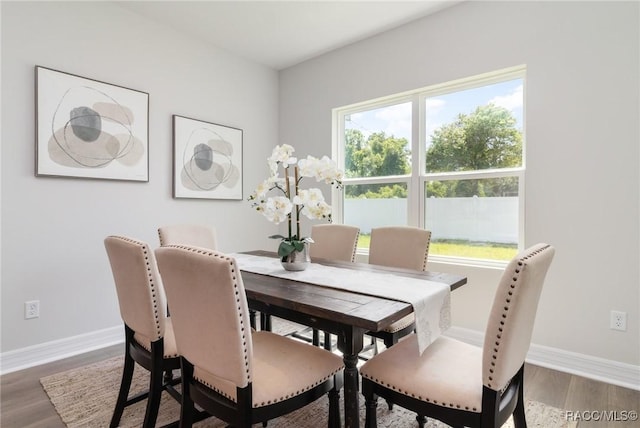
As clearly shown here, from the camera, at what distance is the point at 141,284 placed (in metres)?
1.46

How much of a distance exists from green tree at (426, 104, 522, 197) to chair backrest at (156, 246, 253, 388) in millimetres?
2362

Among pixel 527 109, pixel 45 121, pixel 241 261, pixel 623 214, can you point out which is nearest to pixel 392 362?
pixel 241 261

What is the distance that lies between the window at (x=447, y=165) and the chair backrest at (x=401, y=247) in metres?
0.82

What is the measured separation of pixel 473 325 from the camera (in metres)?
2.78

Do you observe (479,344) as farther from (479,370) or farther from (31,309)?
(31,309)

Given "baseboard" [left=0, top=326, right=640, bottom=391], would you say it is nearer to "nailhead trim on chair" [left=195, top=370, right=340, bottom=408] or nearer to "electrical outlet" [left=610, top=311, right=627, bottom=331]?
"electrical outlet" [left=610, top=311, right=627, bottom=331]

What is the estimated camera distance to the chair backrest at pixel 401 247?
2230 mm

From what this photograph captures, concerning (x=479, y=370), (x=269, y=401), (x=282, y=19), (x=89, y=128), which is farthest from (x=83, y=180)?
(x=479, y=370)

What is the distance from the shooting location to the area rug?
5.82ft

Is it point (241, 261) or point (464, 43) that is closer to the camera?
point (241, 261)

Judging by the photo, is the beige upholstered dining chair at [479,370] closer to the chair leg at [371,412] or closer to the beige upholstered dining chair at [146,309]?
Answer: the chair leg at [371,412]

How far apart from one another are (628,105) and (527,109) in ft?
1.83

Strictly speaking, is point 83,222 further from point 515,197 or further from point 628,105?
point 628,105

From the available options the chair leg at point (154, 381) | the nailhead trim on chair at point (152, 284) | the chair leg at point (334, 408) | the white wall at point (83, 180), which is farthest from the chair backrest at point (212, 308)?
the white wall at point (83, 180)
